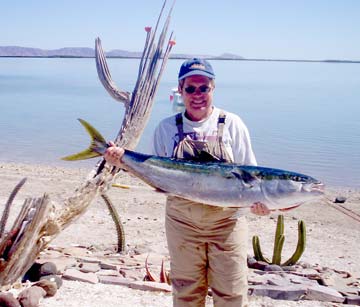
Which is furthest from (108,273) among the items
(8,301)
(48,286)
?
(8,301)

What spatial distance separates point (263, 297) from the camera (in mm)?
5844

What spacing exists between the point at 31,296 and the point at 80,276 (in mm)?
953

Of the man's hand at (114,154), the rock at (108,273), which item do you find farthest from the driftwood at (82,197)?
the man's hand at (114,154)

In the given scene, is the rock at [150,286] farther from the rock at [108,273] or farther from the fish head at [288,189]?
the fish head at [288,189]

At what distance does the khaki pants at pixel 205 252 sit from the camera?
4133 millimetres

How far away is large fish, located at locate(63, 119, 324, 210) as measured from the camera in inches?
153

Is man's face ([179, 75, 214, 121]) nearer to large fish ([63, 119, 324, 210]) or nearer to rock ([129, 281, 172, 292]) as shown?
large fish ([63, 119, 324, 210])

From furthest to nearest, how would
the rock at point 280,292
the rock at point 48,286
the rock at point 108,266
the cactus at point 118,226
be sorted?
the cactus at point 118,226, the rock at point 108,266, the rock at point 280,292, the rock at point 48,286

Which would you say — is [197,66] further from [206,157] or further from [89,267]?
[89,267]

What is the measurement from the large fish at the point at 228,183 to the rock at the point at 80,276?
2.18 m

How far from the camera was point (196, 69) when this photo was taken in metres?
4.18

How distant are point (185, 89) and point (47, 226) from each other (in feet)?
8.17

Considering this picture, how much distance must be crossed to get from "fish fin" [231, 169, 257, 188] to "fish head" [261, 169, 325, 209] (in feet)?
0.27

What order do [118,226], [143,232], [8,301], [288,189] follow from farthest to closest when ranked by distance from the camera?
[143,232] → [118,226] → [8,301] → [288,189]
